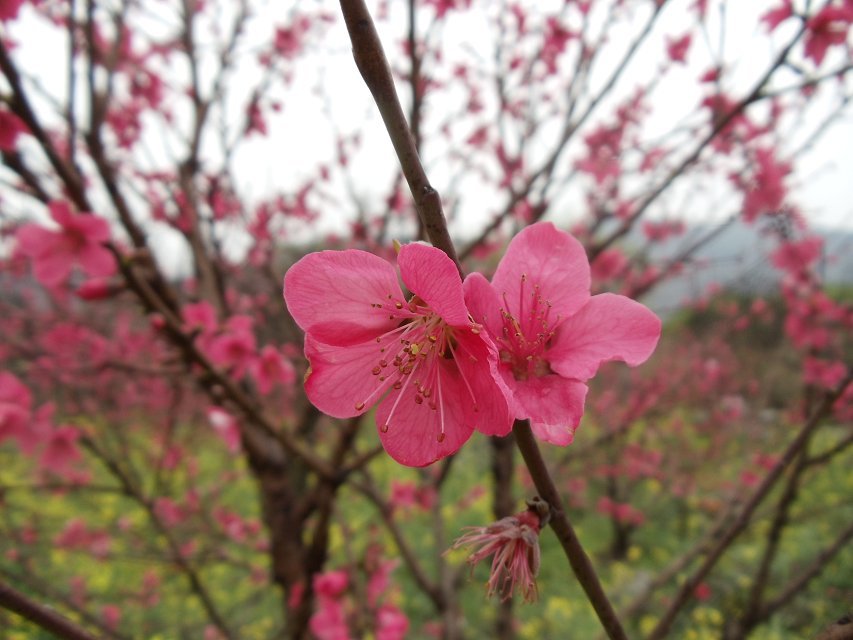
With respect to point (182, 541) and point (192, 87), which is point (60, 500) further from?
point (192, 87)

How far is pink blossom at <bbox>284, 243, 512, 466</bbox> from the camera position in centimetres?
61

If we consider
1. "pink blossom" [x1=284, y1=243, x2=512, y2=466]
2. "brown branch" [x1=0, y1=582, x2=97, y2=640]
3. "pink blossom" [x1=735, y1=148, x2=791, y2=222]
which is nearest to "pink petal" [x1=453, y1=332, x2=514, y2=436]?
"pink blossom" [x1=284, y1=243, x2=512, y2=466]

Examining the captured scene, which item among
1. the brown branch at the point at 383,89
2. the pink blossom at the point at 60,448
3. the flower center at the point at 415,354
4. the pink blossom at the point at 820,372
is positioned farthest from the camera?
the pink blossom at the point at 820,372

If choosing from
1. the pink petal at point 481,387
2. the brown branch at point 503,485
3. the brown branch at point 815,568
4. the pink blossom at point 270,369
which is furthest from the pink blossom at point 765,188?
the pink petal at point 481,387

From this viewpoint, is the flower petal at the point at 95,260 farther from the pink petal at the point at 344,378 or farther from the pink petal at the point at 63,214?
the pink petal at the point at 344,378

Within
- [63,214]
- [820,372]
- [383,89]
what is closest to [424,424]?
[383,89]

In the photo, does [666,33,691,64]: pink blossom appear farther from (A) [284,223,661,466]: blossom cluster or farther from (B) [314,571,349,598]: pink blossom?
(B) [314,571,349,598]: pink blossom

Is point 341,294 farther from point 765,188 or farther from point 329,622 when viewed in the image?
point 765,188

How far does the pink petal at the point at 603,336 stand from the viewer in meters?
0.65

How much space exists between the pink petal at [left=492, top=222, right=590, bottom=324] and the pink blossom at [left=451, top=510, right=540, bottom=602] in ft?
0.88

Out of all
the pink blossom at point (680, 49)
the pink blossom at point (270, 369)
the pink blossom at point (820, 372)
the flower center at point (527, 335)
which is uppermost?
the pink blossom at point (680, 49)

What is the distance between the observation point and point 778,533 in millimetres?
2305

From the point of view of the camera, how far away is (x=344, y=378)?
73cm

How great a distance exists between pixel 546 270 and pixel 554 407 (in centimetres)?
19
